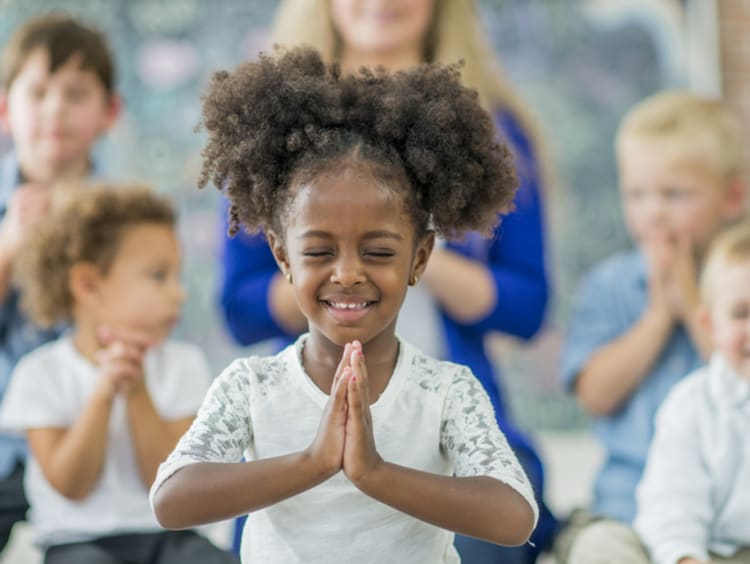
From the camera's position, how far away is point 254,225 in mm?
1480

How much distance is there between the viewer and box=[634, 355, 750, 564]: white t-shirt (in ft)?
5.75

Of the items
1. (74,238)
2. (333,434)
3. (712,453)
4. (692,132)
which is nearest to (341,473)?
(333,434)

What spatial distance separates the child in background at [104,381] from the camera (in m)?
1.96

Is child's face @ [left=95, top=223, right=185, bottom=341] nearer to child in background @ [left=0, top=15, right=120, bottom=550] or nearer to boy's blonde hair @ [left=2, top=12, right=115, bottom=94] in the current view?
child in background @ [left=0, top=15, right=120, bottom=550]

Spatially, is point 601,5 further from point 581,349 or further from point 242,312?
point 242,312

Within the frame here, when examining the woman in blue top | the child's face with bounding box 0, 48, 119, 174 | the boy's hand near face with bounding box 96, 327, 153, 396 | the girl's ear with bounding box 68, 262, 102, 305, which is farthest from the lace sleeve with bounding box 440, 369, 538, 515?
the child's face with bounding box 0, 48, 119, 174

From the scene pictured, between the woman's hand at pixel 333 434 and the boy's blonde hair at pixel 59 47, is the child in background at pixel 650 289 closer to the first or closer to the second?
the woman's hand at pixel 333 434

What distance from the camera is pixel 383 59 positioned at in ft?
7.35

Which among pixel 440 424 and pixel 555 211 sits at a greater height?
pixel 555 211

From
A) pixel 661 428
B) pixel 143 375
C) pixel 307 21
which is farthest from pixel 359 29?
pixel 661 428

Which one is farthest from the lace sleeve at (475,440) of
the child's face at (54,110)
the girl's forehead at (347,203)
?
the child's face at (54,110)

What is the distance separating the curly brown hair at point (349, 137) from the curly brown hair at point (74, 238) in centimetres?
79

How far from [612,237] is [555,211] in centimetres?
27

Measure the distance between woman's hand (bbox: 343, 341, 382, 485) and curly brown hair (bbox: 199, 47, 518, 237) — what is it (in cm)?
27
